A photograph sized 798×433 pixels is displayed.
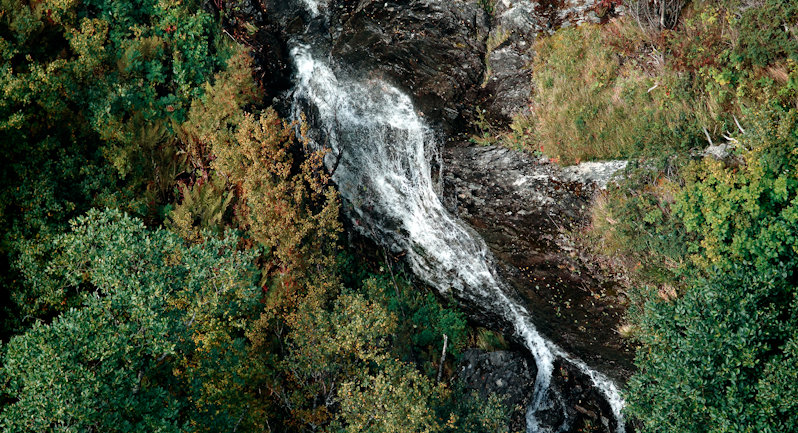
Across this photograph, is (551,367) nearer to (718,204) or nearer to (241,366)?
(718,204)

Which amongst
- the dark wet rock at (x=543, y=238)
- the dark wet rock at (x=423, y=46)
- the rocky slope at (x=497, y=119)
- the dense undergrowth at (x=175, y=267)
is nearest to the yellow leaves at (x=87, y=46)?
the dense undergrowth at (x=175, y=267)

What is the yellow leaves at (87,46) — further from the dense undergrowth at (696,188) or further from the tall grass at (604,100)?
the tall grass at (604,100)

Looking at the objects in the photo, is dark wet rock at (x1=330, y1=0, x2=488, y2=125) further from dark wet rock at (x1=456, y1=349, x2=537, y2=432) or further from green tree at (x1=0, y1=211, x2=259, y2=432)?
green tree at (x1=0, y1=211, x2=259, y2=432)

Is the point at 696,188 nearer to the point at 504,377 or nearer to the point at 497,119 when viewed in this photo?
the point at 497,119

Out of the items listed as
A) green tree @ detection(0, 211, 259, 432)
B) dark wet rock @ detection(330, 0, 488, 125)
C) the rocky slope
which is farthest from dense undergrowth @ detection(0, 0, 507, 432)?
dark wet rock @ detection(330, 0, 488, 125)

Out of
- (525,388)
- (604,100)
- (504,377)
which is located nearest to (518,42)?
(604,100)
